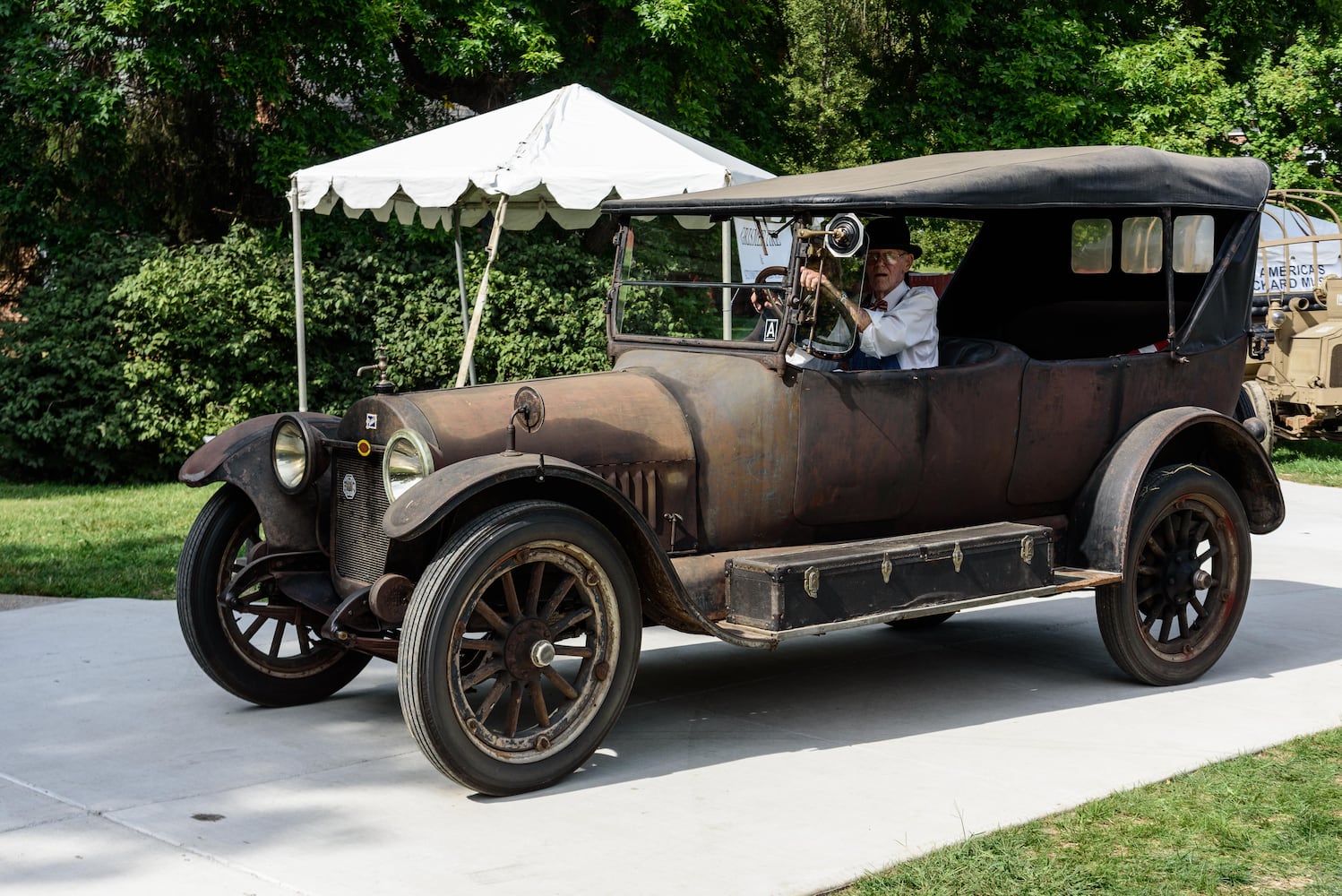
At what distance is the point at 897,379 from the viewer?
5.40 m

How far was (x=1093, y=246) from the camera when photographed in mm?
6707

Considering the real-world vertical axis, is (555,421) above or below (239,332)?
below

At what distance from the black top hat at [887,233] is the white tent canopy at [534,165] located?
3.45 metres

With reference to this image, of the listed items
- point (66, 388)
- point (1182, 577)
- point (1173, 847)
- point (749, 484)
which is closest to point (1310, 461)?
point (1182, 577)

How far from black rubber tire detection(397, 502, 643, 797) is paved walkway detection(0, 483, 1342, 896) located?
0.51ft

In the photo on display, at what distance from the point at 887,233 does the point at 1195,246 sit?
1517 millimetres

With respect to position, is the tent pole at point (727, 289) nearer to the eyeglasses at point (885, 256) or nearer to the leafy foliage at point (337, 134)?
the eyeglasses at point (885, 256)

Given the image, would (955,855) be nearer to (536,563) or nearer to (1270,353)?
(536,563)

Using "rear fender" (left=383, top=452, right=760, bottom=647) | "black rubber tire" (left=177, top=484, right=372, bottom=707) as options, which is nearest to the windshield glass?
"rear fender" (left=383, top=452, right=760, bottom=647)

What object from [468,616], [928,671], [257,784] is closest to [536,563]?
[468,616]

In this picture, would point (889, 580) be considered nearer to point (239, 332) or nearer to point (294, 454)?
point (294, 454)

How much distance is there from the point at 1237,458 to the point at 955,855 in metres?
2.98

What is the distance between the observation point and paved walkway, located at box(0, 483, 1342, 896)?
3971mm

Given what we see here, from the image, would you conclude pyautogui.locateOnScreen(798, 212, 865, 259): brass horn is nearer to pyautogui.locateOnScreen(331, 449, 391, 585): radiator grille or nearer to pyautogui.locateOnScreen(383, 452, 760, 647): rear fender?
pyautogui.locateOnScreen(383, 452, 760, 647): rear fender
